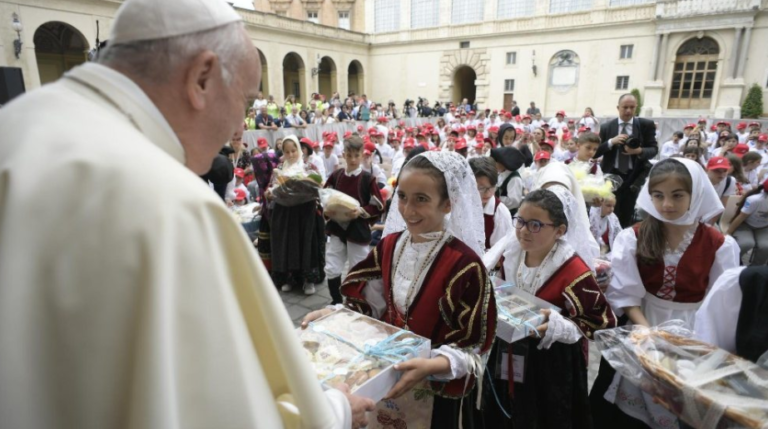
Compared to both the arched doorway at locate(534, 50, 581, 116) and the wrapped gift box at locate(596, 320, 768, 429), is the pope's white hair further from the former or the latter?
the arched doorway at locate(534, 50, 581, 116)

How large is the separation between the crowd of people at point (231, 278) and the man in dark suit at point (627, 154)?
267 cm

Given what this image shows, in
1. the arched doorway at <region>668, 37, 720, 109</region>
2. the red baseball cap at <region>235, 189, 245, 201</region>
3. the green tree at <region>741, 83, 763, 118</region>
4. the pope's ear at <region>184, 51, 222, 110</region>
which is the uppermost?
the arched doorway at <region>668, 37, 720, 109</region>

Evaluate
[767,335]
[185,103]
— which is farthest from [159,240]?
[767,335]

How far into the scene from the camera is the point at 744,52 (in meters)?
22.6

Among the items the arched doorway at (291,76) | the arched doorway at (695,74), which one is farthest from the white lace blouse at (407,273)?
the arched doorway at (291,76)

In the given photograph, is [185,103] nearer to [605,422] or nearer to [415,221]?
[415,221]

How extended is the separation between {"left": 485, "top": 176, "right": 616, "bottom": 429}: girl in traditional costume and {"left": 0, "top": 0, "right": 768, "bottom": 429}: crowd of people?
11 millimetres

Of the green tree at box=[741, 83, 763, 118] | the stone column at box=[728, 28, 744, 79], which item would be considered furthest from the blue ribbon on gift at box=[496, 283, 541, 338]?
the stone column at box=[728, 28, 744, 79]

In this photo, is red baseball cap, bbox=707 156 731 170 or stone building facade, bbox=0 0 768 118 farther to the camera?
stone building facade, bbox=0 0 768 118

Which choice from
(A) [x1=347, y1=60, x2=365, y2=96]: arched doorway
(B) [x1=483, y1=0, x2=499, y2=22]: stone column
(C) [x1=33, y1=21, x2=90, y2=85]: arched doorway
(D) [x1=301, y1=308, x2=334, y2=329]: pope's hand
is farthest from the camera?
(A) [x1=347, y1=60, x2=365, y2=96]: arched doorway

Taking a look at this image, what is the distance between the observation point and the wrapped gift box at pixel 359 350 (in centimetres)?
144

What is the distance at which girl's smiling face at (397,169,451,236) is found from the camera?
1979 millimetres

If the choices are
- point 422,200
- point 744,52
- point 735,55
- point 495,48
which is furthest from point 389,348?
point 495,48

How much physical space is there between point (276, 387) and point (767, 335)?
1.91 meters
